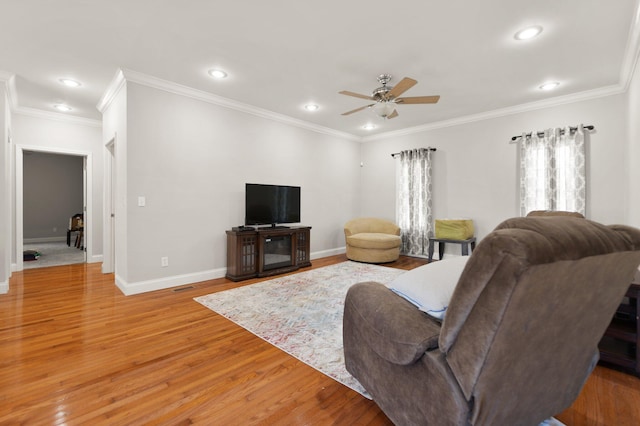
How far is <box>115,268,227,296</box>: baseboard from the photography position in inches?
142

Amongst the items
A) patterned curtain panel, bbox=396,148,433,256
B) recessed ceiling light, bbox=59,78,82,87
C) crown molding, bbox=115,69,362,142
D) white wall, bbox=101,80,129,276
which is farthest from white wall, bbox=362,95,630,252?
recessed ceiling light, bbox=59,78,82,87

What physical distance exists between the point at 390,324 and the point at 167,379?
1.51 meters

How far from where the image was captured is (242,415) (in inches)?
61.9

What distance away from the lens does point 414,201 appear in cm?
582

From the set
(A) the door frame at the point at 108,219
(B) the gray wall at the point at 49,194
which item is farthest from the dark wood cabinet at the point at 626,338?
(B) the gray wall at the point at 49,194

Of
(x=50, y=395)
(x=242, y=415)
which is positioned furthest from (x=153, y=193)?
(x=242, y=415)

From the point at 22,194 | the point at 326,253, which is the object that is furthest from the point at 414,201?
the point at 22,194

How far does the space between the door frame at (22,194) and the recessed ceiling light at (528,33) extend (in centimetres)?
654

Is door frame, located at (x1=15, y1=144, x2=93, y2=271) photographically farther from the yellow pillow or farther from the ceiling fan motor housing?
the yellow pillow

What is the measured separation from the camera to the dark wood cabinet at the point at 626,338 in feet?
6.23

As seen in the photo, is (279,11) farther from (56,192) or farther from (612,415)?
(56,192)

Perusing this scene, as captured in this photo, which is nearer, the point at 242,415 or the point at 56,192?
the point at 242,415

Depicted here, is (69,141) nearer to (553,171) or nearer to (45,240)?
(45,240)

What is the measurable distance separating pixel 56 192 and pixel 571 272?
433 inches
